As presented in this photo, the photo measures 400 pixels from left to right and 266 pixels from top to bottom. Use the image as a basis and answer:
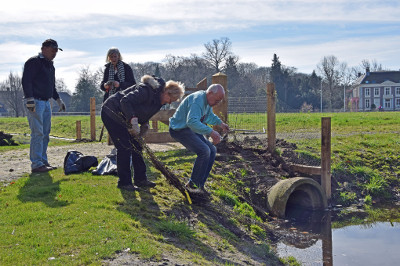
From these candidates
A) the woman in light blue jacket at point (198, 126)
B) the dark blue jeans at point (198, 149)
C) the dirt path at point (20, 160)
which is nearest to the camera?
the woman in light blue jacket at point (198, 126)

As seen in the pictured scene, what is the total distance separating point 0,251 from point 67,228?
82 centimetres

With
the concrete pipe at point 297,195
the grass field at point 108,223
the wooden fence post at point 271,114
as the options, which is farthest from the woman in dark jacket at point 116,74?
the wooden fence post at point 271,114

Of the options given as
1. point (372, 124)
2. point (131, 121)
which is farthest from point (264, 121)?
point (372, 124)

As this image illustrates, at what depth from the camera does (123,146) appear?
6785 millimetres

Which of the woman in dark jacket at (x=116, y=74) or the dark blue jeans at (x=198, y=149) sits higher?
the woman in dark jacket at (x=116, y=74)

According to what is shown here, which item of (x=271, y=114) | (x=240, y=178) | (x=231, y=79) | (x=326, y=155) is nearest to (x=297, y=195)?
(x=326, y=155)

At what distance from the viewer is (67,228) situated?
5199 mm

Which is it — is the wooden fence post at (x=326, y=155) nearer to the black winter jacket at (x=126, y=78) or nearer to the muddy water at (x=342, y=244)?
the muddy water at (x=342, y=244)

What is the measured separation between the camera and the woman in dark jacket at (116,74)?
28.6 feet

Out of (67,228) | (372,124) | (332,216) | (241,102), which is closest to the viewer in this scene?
(67,228)

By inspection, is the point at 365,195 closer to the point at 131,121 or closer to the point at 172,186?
the point at 172,186

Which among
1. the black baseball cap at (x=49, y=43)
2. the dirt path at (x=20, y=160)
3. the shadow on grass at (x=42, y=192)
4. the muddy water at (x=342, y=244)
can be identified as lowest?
the muddy water at (x=342, y=244)

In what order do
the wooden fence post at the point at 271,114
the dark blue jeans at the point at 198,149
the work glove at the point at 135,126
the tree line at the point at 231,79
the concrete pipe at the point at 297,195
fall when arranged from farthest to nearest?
the tree line at the point at 231,79 → the wooden fence post at the point at 271,114 → the concrete pipe at the point at 297,195 → the dark blue jeans at the point at 198,149 → the work glove at the point at 135,126

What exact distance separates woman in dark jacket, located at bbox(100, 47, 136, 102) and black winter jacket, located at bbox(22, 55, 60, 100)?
1.03 metres
